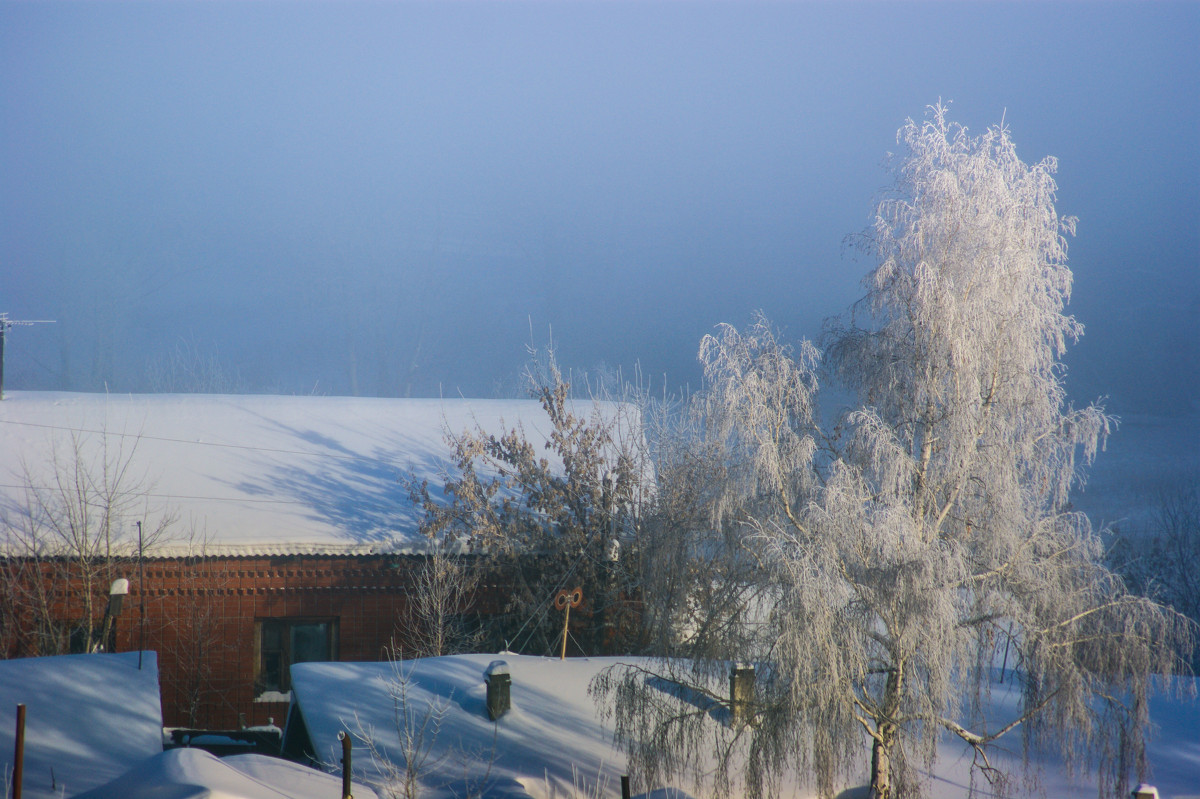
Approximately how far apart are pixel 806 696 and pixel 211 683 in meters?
12.3

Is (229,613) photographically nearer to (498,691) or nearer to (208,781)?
(498,691)

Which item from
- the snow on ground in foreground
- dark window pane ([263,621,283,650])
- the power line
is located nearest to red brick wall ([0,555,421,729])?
dark window pane ([263,621,283,650])

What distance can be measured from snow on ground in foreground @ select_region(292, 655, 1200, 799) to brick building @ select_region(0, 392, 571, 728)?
12.0 feet

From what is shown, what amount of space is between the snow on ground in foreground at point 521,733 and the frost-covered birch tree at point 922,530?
84cm

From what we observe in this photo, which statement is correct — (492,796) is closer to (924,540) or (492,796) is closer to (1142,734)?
(924,540)

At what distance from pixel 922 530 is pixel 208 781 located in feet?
25.9

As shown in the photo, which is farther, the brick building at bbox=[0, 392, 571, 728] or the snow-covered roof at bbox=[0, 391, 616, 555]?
the snow-covered roof at bbox=[0, 391, 616, 555]

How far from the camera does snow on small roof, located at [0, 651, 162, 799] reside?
357 inches

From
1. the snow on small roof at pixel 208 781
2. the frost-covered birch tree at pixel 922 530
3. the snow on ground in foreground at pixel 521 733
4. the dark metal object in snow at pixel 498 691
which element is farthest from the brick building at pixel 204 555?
the frost-covered birch tree at pixel 922 530

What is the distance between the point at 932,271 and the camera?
10438mm

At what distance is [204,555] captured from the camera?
16672 mm

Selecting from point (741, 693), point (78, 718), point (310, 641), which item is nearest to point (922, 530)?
point (741, 693)

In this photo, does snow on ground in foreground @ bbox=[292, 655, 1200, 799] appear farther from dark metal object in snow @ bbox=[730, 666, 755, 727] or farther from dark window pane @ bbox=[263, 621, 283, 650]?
dark window pane @ bbox=[263, 621, 283, 650]

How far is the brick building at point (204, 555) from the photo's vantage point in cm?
1630
